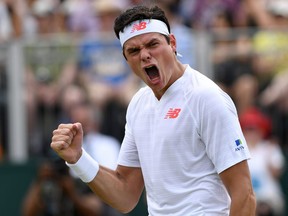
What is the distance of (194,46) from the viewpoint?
37.4 feet

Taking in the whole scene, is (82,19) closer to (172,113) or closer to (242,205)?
(172,113)

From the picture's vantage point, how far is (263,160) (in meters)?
11.0

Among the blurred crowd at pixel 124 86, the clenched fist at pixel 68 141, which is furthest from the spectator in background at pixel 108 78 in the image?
the clenched fist at pixel 68 141

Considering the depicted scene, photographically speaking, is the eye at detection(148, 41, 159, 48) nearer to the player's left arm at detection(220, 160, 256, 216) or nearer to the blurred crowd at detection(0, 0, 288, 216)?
the player's left arm at detection(220, 160, 256, 216)

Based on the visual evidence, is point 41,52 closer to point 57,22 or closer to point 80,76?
point 80,76

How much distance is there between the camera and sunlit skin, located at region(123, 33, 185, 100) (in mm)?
5258

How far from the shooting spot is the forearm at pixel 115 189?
5684mm

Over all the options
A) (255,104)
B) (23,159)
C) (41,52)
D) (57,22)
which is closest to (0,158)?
(23,159)

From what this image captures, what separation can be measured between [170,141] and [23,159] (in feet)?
22.7

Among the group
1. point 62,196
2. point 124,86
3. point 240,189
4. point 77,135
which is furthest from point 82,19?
point 240,189

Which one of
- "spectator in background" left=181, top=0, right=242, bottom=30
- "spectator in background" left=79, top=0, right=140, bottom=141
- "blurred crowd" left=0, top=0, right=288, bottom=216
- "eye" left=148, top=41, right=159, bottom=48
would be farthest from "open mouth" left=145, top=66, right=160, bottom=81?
"spectator in background" left=181, top=0, right=242, bottom=30

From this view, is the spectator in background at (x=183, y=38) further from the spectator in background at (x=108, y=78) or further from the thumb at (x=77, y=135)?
the thumb at (x=77, y=135)

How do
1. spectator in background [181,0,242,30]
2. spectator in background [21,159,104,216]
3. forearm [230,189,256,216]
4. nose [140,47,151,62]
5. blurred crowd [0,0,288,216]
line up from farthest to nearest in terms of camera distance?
spectator in background [181,0,242,30]
blurred crowd [0,0,288,216]
spectator in background [21,159,104,216]
nose [140,47,151,62]
forearm [230,189,256,216]

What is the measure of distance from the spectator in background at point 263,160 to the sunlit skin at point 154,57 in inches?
219
